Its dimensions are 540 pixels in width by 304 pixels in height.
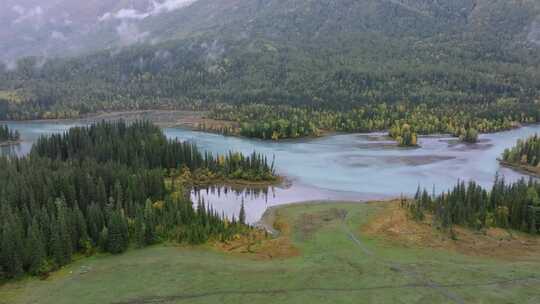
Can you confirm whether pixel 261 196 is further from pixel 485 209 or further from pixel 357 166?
pixel 485 209

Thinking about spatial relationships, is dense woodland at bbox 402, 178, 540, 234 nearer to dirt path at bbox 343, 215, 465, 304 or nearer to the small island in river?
dirt path at bbox 343, 215, 465, 304

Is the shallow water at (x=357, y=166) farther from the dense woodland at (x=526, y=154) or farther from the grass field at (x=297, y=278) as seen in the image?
the grass field at (x=297, y=278)

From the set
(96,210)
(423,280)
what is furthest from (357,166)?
(423,280)

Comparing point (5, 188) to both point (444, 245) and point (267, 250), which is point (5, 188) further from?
point (444, 245)

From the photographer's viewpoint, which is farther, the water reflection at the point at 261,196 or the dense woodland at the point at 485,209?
the water reflection at the point at 261,196

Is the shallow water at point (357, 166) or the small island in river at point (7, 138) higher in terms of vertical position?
the small island in river at point (7, 138)

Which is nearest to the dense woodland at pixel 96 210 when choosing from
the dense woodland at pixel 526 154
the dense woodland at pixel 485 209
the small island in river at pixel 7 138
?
the dense woodland at pixel 485 209
